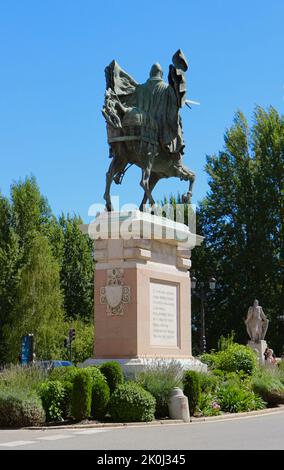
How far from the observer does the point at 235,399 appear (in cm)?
1825

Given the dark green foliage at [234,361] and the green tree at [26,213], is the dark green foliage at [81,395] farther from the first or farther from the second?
the green tree at [26,213]

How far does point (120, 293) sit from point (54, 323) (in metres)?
27.3

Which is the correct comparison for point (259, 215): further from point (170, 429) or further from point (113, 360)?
point (170, 429)

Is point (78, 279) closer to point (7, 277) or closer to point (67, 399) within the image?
point (7, 277)

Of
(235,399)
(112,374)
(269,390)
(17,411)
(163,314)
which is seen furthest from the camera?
(269,390)

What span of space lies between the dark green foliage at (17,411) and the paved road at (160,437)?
619 mm

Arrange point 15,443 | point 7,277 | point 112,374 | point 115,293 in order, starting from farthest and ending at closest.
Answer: point 7,277, point 115,293, point 112,374, point 15,443

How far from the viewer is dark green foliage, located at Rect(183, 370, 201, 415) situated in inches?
652

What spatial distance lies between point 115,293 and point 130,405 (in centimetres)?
344

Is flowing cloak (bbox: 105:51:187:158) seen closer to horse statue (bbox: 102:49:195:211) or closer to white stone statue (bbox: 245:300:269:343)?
horse statue (bbox: 102:49:195:211)

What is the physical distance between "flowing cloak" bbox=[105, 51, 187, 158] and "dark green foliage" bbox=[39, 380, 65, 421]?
7.65 m

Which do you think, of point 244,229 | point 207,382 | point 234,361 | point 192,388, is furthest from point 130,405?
point 244,229

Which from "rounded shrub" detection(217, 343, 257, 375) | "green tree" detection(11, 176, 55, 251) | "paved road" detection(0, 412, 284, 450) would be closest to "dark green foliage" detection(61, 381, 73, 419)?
"paved road" detection(0, 412, 284, 450)

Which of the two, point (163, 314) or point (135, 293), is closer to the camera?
point (135, 293)
